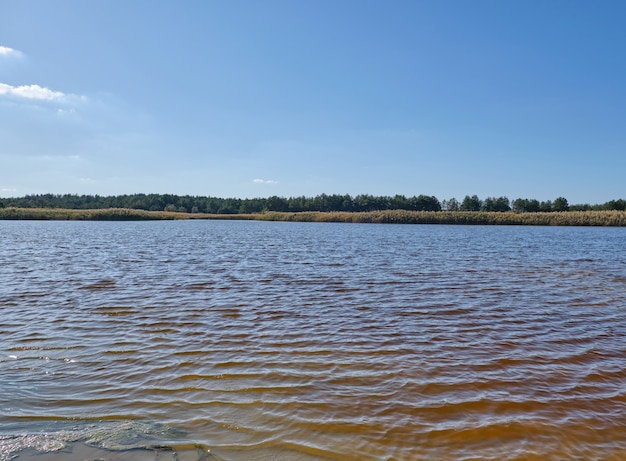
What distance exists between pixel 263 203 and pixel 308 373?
462 ft

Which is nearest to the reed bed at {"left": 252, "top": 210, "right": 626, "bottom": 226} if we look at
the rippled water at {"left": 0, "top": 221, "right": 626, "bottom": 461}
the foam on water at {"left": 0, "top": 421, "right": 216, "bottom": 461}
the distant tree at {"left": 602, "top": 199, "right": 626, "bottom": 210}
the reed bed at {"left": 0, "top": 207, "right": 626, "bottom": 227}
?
the reed bed at {"left": 0, "top": 207, "right": 626, "bottom": 227}

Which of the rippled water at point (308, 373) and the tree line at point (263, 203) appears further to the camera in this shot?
the tree line at point (263, 203)

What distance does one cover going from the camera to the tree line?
428ft

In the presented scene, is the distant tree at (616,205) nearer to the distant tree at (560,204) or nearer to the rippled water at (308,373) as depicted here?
the distant tree at (560,204)

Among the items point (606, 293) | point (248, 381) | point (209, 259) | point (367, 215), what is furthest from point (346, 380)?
point (367, 215)

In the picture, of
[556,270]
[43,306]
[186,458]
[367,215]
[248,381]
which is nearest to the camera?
[186,458]

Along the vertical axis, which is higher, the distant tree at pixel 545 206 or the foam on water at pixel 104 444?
the distant tree at pixel 545 206

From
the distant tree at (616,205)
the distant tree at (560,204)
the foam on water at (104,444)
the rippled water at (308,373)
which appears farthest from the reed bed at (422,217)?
the foam on water at (104,444)

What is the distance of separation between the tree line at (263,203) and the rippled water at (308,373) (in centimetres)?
12321

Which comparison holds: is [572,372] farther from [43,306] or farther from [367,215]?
[367,215]

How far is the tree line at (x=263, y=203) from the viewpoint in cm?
13050

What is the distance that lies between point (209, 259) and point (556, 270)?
1493cm

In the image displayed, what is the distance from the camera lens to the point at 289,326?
8234 millimetres

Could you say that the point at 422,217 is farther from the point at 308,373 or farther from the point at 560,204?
the point at 308,373
